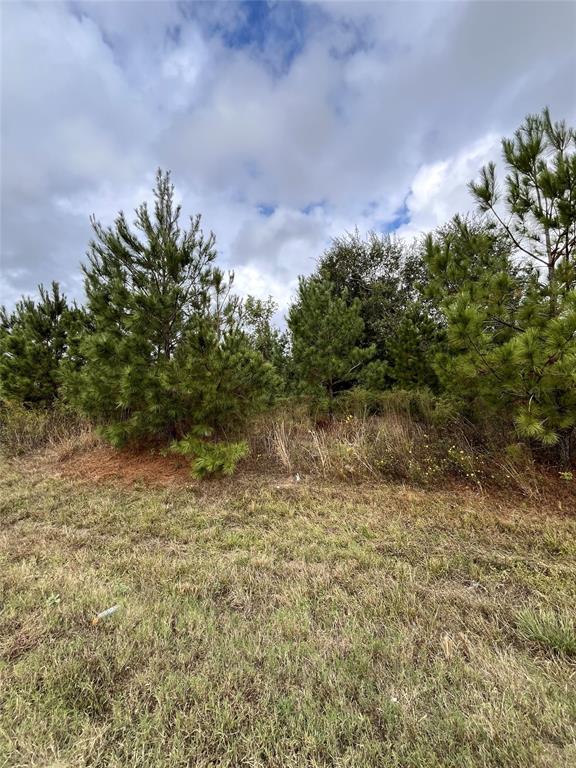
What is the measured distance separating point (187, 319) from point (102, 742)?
15.7 feet

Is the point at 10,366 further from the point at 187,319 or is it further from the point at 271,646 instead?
the point at 271,646

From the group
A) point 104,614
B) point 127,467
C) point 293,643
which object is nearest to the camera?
point 293,643

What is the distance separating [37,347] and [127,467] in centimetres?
421

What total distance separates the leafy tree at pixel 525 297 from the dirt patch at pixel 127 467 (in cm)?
404

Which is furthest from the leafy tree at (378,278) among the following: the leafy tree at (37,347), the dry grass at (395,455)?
the leafy tree at (37,347)

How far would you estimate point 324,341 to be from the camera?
25.6 feet

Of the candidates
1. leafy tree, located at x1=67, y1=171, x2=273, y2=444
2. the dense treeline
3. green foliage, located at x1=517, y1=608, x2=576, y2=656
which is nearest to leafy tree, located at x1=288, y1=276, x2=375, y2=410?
the dense treeline

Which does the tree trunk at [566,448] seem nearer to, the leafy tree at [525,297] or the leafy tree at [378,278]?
the leafy tree at [525,297]

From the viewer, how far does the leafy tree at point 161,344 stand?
481cm

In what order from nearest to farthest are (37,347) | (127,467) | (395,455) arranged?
(395,455) → (127,467) → (37,347)

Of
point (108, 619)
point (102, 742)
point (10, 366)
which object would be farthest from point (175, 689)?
point (10, 366)

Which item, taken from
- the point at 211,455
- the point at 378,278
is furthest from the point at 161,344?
the point at 378,278

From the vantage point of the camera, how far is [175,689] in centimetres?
149

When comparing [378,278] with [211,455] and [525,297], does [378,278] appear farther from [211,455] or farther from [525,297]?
[211,455]
